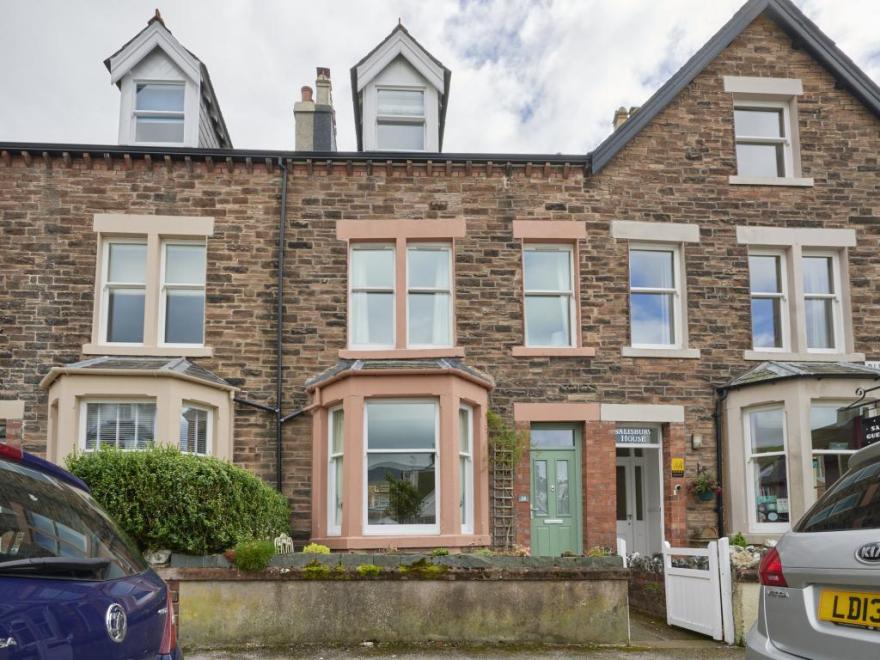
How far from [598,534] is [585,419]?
172cm

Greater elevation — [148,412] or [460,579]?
[148,412]

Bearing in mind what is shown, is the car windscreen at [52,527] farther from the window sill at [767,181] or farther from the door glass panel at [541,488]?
the window sill at [767,181]

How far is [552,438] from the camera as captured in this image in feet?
47.0

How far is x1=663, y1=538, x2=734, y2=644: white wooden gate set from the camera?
9.45 meters

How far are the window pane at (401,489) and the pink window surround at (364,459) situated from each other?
16cm

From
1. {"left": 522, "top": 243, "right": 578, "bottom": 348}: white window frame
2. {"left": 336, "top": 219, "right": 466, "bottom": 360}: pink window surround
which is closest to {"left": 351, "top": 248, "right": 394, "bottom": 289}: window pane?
{"left": 336, "top": 219, "right": 466, "bottom": 360}: pink window surround

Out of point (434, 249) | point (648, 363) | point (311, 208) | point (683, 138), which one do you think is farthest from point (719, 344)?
point (311, 208)

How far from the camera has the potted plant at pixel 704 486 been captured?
45.8ft

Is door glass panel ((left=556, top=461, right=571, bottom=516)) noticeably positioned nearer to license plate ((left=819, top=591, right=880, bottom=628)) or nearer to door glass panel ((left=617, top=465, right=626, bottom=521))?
door glass panel ((left=617, top=465, right=626, bottom=521))

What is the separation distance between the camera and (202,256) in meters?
14.5

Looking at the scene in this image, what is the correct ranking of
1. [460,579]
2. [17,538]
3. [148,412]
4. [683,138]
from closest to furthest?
[17,538]
[460,579]
[148,412]
[683,138]

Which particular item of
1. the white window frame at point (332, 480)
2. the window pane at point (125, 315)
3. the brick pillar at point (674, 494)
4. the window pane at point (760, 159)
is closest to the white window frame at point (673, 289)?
the brick pillar at point (674, 494)

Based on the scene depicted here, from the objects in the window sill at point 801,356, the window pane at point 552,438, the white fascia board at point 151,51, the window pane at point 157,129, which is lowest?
the window pane at point 552,438

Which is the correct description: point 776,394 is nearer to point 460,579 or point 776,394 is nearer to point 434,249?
point 434,249
